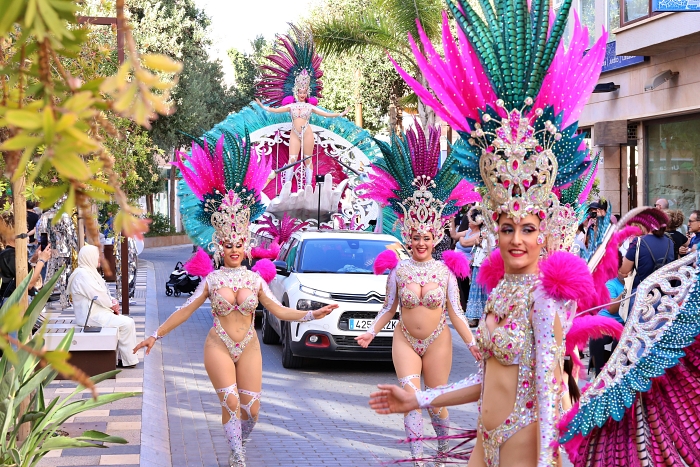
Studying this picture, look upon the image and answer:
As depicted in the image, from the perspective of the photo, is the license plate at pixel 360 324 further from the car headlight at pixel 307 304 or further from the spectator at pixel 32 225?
the spectator at pixel 32 225

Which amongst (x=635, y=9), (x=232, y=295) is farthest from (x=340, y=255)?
(x=635, y=9)

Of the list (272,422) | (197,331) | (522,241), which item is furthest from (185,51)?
(522,241)

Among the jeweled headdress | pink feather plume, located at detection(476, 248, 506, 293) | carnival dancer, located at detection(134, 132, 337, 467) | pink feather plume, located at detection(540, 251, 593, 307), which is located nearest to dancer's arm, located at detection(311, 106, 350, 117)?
carnival dancer, located at detection(134, 132, 337, 467)

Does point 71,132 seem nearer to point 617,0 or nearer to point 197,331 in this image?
point 197,331

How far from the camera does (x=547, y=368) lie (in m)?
3.68

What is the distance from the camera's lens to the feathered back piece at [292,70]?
61.9ft

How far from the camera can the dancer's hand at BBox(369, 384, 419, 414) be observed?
3.78 metres

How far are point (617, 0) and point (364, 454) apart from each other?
655 inches

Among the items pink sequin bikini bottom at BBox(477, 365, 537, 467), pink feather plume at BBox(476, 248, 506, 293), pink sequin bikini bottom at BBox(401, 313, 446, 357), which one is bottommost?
pink sequin bikini bottom at BBox(401, 313, 446, 357)

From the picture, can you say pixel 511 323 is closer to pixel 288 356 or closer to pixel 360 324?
pixel 360 324

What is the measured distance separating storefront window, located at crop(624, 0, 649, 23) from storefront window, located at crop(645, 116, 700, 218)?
7.88 ft

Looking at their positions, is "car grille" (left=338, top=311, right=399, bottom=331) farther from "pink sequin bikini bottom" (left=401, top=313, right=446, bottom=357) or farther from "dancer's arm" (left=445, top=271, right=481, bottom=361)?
"pink sequin bikini bottom" (left=401, top=313, right=446, bottom=357)

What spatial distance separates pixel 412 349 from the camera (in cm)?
670

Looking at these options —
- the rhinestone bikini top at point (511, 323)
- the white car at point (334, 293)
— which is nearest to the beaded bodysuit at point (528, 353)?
the rhinestone bikini top at point (511, 323)
